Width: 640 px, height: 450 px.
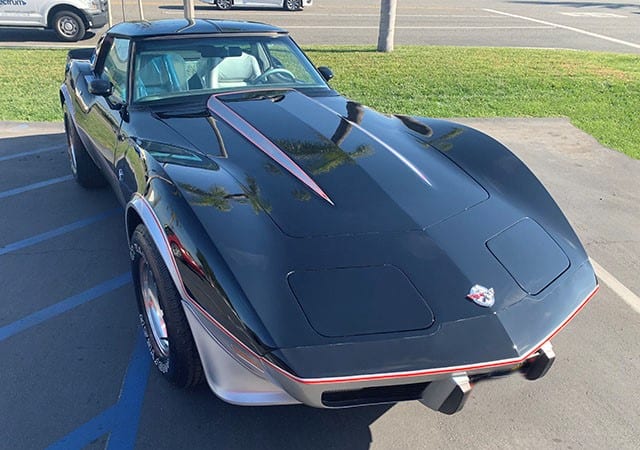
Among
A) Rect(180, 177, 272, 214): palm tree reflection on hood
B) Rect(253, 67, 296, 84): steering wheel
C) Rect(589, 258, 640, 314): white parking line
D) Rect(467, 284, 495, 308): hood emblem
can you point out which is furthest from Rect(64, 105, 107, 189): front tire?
Rect(589, 258, 640, 314): white parking line

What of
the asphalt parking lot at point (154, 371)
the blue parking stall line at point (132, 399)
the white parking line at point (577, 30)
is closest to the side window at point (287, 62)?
the asphalt parking lot at point (154, 371)

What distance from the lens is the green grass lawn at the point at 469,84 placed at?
816cm

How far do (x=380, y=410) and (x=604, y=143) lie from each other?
18.9 feet

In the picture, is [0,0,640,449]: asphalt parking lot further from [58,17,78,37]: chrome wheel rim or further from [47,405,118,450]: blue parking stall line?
[58,17,78,37]: chrome wheel rim

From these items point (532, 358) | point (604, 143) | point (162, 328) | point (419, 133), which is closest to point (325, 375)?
point (532, 358)

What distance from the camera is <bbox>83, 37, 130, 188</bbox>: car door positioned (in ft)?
12.7

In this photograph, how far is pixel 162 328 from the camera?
2.93 metres

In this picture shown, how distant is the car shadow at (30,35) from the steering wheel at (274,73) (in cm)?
1045

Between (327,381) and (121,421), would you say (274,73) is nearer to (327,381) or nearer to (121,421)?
(121,421)

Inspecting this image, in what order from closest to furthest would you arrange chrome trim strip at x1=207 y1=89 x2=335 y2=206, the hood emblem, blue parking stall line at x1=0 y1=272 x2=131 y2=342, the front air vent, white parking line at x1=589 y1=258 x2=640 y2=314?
the front air vent → the hood emblem → chrome trim strip at x1=207 y1=89 x2=335 y2=206 → blue parking stall line at x1=0 y1=272 x2=131 y2=342 → white parking line at x1=589 y1=258 x2=640 y2=314

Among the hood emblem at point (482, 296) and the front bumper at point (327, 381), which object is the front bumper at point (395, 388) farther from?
the hood emblem at point (482, 296)

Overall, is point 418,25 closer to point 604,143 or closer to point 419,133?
point 604,143

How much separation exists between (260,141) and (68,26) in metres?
11.8

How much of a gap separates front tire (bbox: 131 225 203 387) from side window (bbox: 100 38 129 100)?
1.49m
